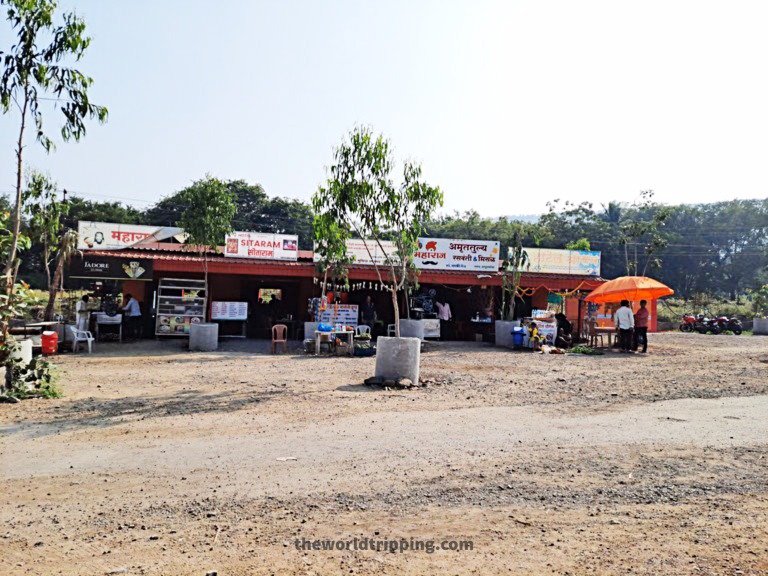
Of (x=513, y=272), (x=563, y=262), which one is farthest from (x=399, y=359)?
(x=563, y=262)

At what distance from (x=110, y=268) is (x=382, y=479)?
15.6 metres

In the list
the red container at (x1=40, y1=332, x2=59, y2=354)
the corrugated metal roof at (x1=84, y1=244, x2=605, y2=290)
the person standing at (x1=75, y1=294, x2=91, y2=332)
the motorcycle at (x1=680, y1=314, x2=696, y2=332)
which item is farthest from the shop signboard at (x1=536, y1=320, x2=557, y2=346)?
the motorcycle at (x1=680, y1=314, x2=696, y2=332)

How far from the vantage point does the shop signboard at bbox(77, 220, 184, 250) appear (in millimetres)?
22250

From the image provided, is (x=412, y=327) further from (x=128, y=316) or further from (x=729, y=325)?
(x=729, y=325)

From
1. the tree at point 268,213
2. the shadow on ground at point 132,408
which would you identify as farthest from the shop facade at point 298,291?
the tree at point 268,213

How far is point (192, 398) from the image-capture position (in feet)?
33.3

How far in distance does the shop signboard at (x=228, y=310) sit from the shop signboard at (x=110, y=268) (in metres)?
2.42

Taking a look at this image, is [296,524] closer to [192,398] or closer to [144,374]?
[192,398]

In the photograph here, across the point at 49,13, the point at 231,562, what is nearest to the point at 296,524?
the point at 231,562

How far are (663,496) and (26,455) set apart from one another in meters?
6.15

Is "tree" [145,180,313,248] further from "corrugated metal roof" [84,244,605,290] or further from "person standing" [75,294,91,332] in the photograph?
"person standing" [75,294,91,332]

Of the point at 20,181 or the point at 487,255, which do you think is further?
the point at 487,255

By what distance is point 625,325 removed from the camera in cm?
1922

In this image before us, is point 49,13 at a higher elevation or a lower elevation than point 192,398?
higher
